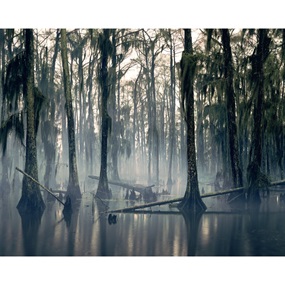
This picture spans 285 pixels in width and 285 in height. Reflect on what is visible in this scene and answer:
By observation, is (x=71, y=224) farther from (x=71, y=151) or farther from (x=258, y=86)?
(x=258, y=86)

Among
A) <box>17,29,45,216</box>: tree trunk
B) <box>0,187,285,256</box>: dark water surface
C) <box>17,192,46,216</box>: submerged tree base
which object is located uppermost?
<box>17,29,45,216</box>: tree trunk

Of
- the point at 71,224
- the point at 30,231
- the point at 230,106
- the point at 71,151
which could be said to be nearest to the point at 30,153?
the point at 71,151

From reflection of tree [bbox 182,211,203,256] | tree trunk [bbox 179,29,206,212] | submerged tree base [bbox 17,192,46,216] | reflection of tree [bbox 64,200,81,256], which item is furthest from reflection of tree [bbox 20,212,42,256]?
tree trunk [bbox 179,29,206,212]

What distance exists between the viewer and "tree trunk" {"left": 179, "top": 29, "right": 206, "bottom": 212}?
51.9 feet

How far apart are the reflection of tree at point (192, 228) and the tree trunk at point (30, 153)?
5626 millimetres

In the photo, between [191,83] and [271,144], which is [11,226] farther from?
[271,144]

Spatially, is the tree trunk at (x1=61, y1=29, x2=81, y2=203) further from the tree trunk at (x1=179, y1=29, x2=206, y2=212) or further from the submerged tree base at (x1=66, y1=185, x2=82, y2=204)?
the tree trunk at (x1=179, y1=29, x2=206, y2=212)

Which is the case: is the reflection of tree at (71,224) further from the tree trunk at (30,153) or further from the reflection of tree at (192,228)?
the reflection of tree at (192,228)

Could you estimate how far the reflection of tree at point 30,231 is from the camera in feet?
32.6

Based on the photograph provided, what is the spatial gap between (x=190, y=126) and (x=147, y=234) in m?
6.02

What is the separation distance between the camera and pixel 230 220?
1423cm

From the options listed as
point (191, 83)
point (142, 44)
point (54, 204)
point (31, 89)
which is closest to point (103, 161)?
point (54, 204)

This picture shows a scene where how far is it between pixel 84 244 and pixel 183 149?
79.7 ft

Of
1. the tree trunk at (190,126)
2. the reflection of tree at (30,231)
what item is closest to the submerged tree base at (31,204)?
the reflection of tree at (30,231)
